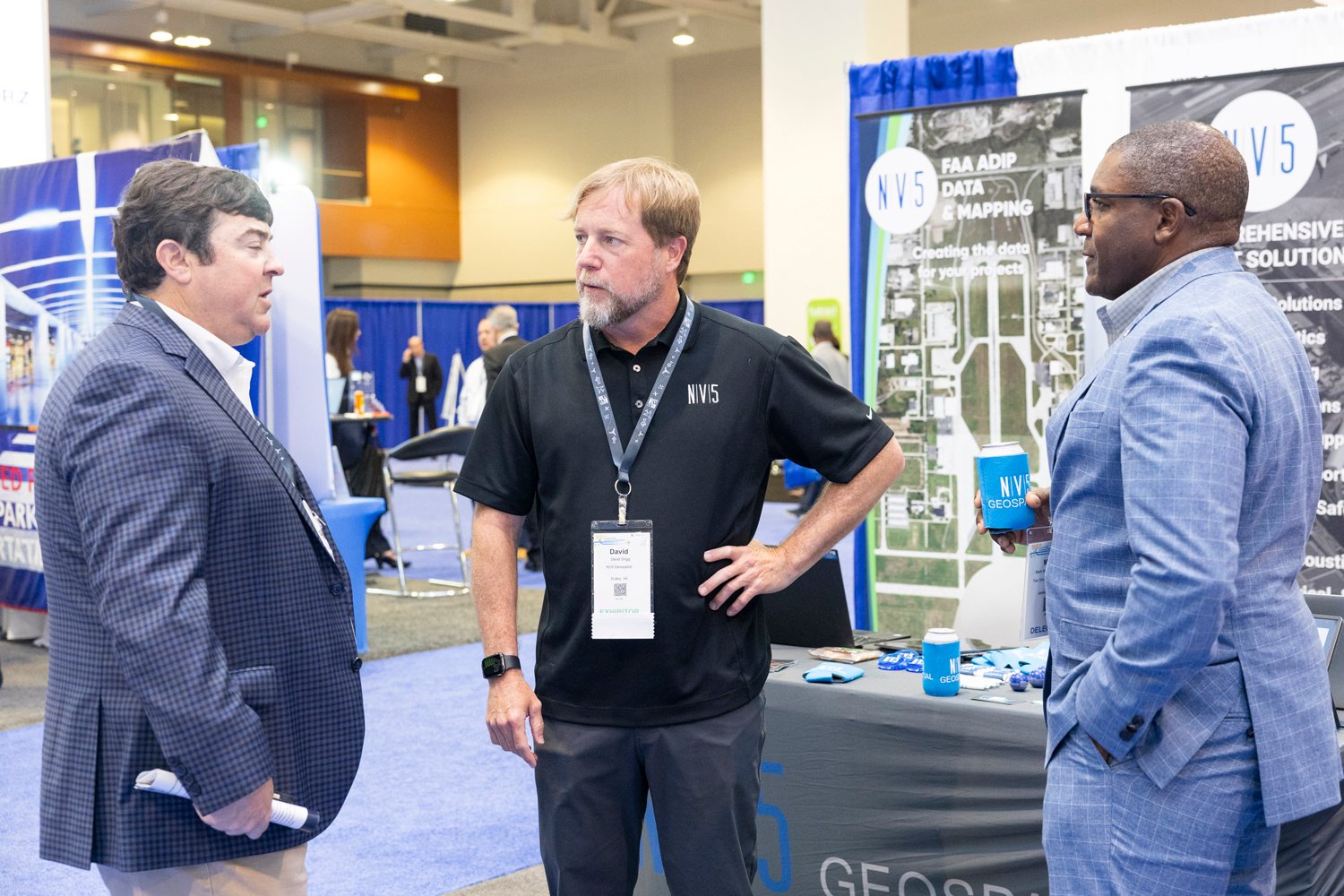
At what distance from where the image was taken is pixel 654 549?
1.81 m

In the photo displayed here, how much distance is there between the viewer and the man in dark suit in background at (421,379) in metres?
15.2

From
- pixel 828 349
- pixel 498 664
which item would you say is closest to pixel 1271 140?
pixel 498 664

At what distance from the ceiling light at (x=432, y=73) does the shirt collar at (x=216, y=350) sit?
17.5m

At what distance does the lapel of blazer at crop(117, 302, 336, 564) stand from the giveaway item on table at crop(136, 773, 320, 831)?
0.33m

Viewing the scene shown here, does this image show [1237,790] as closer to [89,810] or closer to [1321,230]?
[89,810]

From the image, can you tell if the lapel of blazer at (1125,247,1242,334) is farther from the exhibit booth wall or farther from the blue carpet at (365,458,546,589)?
the blue carpet at (365,458,546,589)

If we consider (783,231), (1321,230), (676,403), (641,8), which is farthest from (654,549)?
(641,8)

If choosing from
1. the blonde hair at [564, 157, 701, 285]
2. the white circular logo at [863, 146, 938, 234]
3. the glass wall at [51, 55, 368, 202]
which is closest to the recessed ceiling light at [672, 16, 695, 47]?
the glass wall at [51, 55, 368, 202]

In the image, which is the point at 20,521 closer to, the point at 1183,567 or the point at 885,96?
the point at 885,96

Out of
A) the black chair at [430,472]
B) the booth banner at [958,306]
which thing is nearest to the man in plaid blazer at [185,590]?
the booth banner at [958,306]

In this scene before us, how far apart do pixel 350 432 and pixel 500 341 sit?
3.66ft

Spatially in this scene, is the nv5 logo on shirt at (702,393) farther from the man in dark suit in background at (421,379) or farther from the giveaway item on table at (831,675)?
the man in dark suit in background at (421,379)

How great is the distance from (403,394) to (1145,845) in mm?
17484

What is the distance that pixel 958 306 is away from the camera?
4.17 meters
